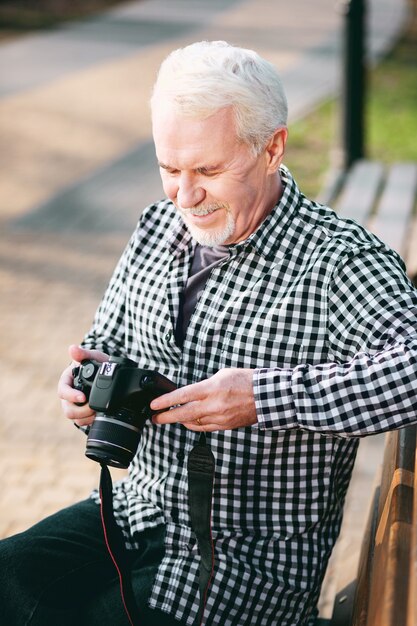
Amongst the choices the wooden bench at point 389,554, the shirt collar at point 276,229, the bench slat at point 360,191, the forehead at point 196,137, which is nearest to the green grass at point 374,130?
Result: the bench slat at point 360,191

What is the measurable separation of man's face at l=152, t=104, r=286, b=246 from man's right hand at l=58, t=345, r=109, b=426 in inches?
15.1

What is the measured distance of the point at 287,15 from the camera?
1734 cm

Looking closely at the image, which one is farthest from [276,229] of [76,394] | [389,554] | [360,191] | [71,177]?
[71,177]

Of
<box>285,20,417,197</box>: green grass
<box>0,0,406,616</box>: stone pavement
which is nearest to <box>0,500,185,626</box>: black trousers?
<box>0,0,406,616</box>: stone pavement

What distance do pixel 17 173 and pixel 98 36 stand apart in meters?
7.51

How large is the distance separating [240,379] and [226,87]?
0.64 m

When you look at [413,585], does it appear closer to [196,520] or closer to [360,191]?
[196,520]

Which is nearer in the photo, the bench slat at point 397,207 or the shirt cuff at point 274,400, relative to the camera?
the shirt cuff at point 274,400

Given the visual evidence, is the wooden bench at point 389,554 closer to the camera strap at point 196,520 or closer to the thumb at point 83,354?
the camera strap at point 196,520

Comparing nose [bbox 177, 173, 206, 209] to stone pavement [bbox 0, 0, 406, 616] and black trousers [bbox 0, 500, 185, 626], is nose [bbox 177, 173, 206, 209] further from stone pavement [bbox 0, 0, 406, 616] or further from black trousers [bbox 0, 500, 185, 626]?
stone pavement [bbox 0, 0, 406, 616]

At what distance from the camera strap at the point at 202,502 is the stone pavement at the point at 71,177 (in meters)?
1.64

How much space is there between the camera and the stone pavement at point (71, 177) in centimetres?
432

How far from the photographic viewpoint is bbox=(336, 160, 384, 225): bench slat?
5829 mm

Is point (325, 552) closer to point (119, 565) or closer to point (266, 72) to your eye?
point (119, 565)
